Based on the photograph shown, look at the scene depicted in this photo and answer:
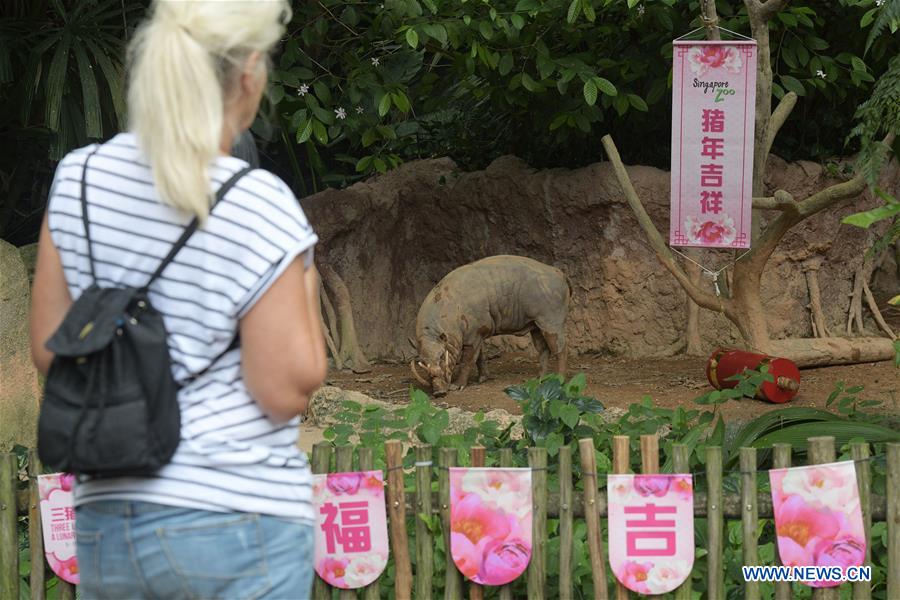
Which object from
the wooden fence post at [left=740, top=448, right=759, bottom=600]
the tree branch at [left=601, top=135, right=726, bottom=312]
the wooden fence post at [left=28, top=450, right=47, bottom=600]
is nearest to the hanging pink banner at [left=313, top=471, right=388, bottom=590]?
the wooden fence post at [left=28, top=450, right=47, bottom=600]

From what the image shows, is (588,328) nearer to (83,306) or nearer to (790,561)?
(790,561)

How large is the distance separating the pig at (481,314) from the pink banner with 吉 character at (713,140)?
57.7 inches

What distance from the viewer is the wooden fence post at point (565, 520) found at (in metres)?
2.71

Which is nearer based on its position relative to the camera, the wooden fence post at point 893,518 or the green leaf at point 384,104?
the wooden fence post at point 893,518

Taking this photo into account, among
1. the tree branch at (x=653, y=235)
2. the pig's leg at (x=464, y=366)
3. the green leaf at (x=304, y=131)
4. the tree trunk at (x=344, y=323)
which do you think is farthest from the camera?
the tree trunk at (x=344, y=323)

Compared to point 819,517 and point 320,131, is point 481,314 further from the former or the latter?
point 819,517

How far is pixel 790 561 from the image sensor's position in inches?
106

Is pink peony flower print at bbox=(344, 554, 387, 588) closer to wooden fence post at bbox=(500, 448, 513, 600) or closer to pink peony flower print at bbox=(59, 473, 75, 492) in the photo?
wooden fence post at bbox=(500, 448, 513, 600)

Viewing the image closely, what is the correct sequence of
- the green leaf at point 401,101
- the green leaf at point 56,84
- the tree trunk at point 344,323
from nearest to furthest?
the green leaf at point 56,84, the green leaf at point 401,101, the tree trunk at point 344,323

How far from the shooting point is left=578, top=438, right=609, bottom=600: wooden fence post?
269 cm

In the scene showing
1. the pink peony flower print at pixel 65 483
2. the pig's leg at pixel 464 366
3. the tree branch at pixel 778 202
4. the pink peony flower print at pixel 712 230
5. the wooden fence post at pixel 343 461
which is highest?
the tree branch at pixel 778 202

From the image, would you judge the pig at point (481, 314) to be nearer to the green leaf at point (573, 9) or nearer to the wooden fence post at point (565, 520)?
the green leaf at point (573, 9)

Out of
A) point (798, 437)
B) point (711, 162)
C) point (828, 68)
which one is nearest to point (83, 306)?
point (798, 437)

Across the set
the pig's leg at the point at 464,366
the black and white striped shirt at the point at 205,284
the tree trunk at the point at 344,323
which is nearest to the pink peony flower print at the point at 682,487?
the black and white striped shirt at the point at 205,284
